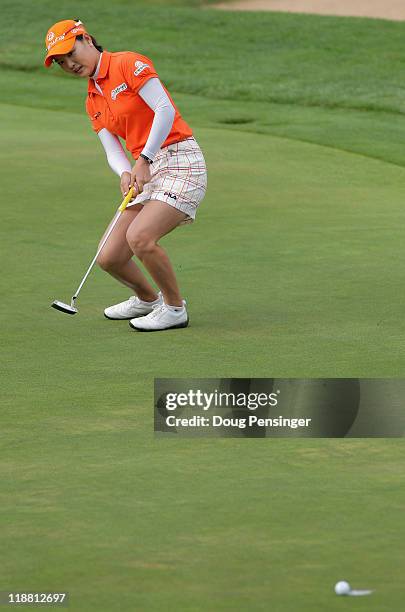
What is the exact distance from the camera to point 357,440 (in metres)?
6.24

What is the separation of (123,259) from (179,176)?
647 millimetres

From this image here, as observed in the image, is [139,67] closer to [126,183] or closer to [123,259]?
[126,183]

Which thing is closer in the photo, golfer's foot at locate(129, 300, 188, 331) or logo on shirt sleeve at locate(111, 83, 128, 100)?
logo on shirt sleeve at locate(111, 83, 128, 100)

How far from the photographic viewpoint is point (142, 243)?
8414 mm

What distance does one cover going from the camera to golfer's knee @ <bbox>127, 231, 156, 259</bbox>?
841 centimetres

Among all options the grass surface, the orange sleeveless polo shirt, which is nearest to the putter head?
the grass surface

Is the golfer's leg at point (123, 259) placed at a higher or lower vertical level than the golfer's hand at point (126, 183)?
lower

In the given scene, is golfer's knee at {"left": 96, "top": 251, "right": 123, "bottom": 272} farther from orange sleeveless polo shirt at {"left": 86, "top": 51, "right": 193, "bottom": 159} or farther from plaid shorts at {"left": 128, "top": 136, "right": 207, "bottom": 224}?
orange sleeveless polo shirt at {"left": 86, "top": 51, "right": 193, "bottom": 159}

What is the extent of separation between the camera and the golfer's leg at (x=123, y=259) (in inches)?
344

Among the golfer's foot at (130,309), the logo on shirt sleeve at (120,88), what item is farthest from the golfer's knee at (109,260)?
the logo on shirt sleeve at (120,88)

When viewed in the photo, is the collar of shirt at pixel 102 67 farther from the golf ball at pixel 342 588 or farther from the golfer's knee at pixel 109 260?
the golf ball at pixel 342 588

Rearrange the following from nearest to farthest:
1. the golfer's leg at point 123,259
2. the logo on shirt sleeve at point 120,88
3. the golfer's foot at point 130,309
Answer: the logo on shirt sleeve at point 120,88, the golfer's leg at point 123,259, the golfer's foot at point 130,309

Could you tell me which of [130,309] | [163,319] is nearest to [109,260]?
[130,309]

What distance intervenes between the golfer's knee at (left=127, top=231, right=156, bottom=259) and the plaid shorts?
24 cm
